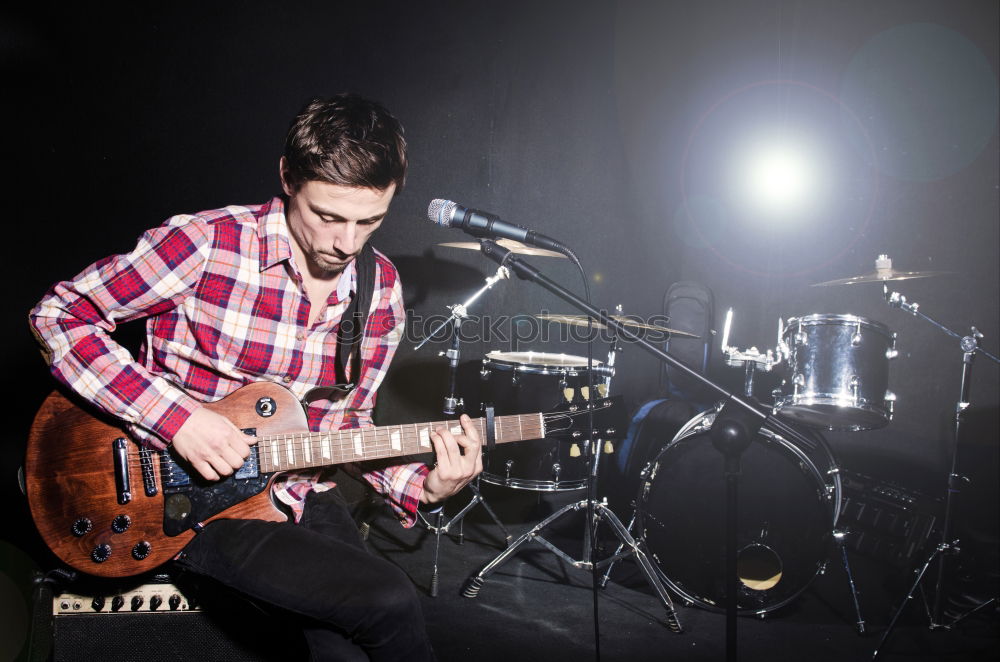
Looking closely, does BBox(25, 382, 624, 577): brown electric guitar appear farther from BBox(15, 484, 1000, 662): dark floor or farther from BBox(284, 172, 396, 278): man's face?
BBox(284, 172, 396, 278): man's face

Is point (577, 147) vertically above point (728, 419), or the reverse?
point (577, 147)

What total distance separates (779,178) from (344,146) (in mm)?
3886

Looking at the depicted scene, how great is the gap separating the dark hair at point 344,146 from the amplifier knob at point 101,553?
1.20 m

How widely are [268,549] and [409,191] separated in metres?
2.62

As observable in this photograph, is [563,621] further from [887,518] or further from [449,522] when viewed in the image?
[887,518]

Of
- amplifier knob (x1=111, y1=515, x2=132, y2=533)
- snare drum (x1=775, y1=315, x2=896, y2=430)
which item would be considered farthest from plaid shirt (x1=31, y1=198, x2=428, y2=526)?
snare drum (x1=775, y1=315, x2=896, y2=430)

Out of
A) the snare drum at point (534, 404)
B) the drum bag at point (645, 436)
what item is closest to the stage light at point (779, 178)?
the drum bag at point (645, 436)

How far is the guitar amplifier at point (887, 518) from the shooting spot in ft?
10.6

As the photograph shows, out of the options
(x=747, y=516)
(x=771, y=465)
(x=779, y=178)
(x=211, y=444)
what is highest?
(x=779, y=178)

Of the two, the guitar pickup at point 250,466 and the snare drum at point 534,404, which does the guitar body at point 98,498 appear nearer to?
the guitar pickup at point 250,466

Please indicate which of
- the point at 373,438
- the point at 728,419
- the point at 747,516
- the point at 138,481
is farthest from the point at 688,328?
the point at 138,481

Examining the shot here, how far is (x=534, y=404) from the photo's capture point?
3074mm

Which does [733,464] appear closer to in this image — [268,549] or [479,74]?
[268,549]

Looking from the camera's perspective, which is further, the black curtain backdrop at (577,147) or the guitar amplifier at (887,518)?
the guitar amplifier at (887,518)
